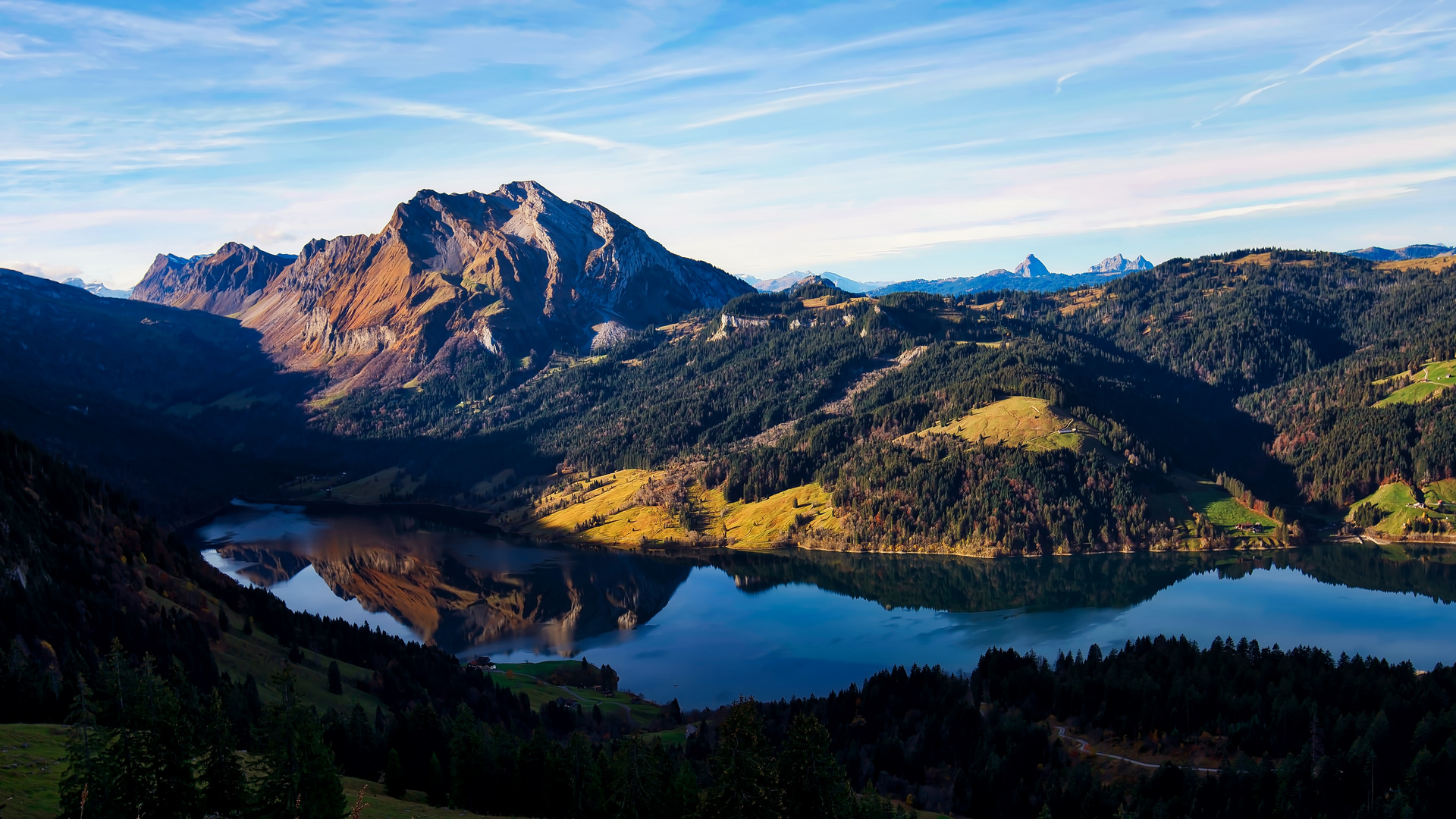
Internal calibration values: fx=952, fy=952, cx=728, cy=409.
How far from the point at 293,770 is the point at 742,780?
20380 mm

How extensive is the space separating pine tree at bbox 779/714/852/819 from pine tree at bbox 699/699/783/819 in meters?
0.78

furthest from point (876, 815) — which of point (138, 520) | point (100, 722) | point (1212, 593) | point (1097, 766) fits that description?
point (1212, 593)

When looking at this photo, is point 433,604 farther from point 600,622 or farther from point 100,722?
point 100,722

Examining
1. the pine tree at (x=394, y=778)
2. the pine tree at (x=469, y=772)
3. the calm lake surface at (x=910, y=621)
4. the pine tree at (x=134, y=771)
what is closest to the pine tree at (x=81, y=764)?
the pine tree at (x=134, y=771)

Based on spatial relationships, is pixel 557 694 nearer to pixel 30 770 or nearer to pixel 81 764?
pixel 30 770

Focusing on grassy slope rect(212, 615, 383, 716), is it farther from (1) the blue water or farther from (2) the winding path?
(2) the winding path

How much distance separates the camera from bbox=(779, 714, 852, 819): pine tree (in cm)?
4341

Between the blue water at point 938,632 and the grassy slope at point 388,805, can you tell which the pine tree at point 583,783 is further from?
the blue water at point 938,632

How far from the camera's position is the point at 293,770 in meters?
43.2

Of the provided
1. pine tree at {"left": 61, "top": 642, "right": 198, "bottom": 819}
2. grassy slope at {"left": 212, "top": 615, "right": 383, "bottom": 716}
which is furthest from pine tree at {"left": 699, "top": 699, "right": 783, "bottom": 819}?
grassy slope at {"left": 212, "top": 615, "right": 383, "bottom": 716}

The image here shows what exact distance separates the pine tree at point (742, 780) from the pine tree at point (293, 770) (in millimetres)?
18290

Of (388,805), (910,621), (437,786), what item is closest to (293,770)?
(388,805)

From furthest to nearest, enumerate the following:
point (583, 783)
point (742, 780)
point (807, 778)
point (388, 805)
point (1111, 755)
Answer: point (1111, 755) → point (583, 783) → point (388, 805) → point (807, 778) → point (742, 780)

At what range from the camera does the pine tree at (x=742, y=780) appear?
42.5 m
